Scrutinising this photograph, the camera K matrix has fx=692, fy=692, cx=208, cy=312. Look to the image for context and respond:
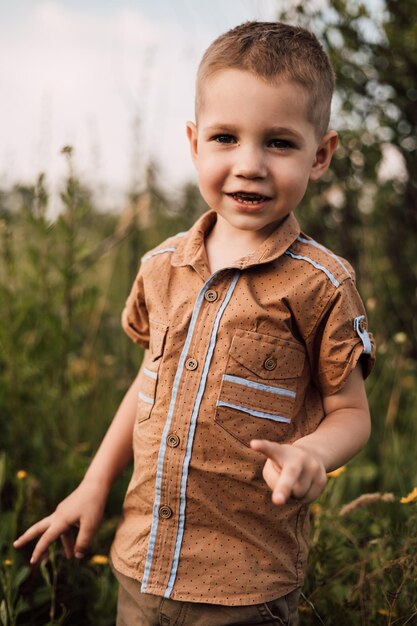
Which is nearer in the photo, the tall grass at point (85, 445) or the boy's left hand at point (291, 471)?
the boy's left hand at point (291, 471)

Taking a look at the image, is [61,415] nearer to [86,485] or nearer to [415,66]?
[86,485]

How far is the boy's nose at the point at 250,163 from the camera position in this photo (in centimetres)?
140

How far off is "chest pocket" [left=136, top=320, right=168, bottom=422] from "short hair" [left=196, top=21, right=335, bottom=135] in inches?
20.2

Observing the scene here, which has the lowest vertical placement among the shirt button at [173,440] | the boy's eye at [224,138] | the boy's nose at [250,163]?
the shirt button at [173,440]

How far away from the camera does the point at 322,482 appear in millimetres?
1198

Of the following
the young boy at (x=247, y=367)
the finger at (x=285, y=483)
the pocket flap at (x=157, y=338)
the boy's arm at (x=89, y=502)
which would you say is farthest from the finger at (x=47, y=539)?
the finger at (x=285, y=483)

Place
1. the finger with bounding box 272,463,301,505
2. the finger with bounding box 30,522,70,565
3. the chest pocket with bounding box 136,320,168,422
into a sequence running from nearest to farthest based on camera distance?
1. the finger with bounding box 272,463,301,505
2. the chest pocket with bounding box 136,320,168,422
3. the finger with bounding box 30,522,70,565

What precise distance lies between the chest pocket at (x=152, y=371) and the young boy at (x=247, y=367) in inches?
0.4

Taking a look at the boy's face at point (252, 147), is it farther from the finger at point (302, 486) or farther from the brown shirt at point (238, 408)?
the finger at point (302, 486)

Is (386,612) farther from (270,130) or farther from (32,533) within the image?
(270,130)

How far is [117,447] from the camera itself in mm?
1781

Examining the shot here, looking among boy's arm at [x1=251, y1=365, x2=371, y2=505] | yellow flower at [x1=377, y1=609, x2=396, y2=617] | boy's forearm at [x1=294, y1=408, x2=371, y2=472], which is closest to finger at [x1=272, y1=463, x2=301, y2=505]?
boy's arm at [x1=251, y1=365, x2=371, y2=505]

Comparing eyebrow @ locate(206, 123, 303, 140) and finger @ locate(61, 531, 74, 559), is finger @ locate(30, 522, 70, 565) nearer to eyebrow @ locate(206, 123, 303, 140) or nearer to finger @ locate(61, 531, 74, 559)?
finger @ locate(61, 531, 74, 559)

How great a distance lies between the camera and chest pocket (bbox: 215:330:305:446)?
4.74 ft
